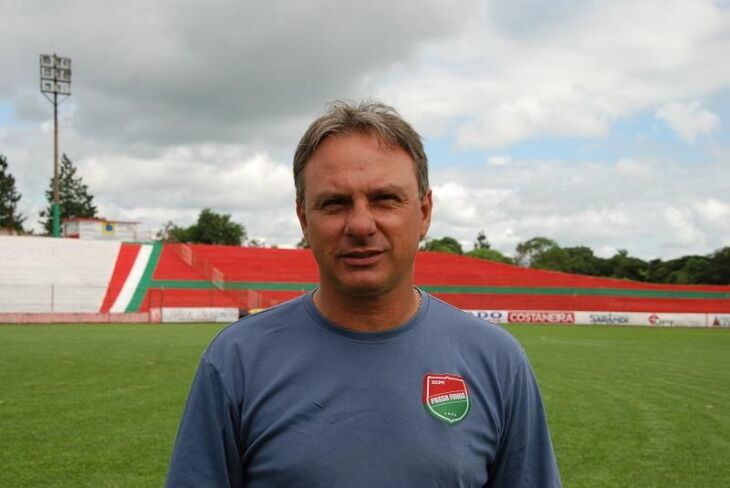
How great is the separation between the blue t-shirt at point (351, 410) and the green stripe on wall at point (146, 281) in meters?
37.6

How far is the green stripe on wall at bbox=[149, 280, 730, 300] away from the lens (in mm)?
42844

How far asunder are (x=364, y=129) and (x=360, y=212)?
0.25 meters

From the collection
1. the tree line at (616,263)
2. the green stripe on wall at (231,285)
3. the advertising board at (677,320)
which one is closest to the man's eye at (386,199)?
the green stripe on wall at (231,285)

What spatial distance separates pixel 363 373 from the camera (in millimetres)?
1934

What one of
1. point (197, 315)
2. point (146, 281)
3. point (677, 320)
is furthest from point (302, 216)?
point (677, 320)

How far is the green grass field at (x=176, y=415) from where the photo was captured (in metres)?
6.77

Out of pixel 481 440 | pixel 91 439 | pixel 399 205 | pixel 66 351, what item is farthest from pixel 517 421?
pixel 66 351

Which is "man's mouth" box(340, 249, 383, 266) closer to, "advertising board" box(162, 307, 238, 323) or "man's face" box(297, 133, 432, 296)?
"man's face" box(297, 133, 432, 296)

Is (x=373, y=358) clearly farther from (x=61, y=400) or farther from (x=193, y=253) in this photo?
(x=193, y=253)

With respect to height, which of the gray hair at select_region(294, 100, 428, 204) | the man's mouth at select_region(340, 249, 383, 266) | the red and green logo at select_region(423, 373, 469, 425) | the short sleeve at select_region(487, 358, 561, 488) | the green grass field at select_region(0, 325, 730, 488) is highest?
the gray hair at select_region(294, 100, 428, 204)

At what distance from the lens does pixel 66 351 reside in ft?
57.3

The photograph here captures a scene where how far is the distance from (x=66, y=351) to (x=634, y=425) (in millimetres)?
13849

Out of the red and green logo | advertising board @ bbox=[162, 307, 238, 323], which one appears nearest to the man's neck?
the red and green logo

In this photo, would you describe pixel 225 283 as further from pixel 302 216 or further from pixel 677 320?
pixel 302 216
